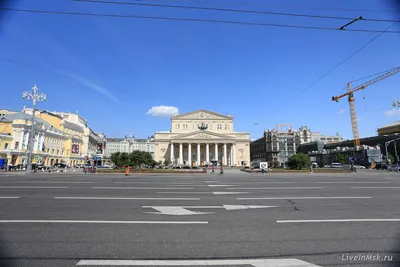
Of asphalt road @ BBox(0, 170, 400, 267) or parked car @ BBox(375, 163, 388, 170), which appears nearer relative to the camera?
asphalt road @ BBox(0, 170, 400, 267)

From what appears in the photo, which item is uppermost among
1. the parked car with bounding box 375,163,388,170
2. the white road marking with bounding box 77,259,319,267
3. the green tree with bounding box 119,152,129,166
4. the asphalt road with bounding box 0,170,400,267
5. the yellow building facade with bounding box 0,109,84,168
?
the yellow building facade with bounding box 0,109,84,168

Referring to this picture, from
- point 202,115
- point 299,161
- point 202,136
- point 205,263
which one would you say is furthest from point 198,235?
point 202,115

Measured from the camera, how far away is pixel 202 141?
94.1m

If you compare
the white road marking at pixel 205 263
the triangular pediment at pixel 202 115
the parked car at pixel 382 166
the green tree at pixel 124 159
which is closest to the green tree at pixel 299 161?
the parked car at pixel 382 166

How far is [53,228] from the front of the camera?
572 cm

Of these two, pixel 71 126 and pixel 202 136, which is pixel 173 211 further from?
pixel 71 126

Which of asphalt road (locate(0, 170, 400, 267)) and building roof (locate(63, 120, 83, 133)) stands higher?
building roof (locate(63, 120, 83, 133))

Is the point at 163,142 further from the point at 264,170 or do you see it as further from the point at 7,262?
the point at 7,262

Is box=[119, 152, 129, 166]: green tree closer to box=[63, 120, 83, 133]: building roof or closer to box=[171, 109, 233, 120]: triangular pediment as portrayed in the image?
box=[63, 120, 83, 133]: building roof

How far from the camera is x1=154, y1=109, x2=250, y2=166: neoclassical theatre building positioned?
9450 cm

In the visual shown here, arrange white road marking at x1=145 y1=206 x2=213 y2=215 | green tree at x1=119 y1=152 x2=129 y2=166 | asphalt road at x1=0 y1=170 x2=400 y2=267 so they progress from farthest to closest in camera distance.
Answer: green tree at x1=119 y1=152 x2=129 y2=166 → white road marking at x1=145 y1=206 x2=213 y2=215 → asphalt road at x1=0 y1=170 x2=400 y2=267

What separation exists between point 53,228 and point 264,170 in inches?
1457

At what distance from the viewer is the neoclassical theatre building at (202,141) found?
94.5 m

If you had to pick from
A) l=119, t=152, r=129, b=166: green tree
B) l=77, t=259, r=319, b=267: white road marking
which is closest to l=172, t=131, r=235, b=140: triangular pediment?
l=119, t=152, r=129, b=166: green tree
